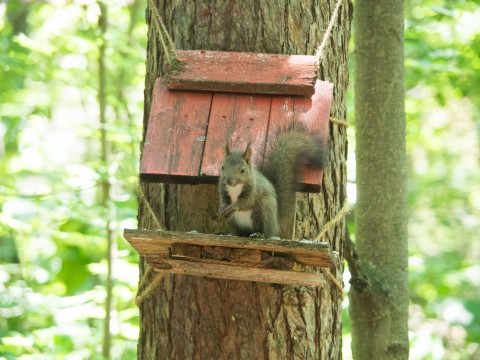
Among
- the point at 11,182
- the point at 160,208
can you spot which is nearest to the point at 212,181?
the point at 160,208

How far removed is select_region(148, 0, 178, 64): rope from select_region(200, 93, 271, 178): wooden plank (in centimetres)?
25

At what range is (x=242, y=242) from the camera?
185 cm

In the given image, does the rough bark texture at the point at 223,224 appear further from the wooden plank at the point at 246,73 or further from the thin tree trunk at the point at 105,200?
the thin tree trunk at the point at 105,200

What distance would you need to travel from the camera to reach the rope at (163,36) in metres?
2.38

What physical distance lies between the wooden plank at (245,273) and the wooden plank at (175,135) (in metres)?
0.28

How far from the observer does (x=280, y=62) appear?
233cm

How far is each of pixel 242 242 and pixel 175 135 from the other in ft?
1.77

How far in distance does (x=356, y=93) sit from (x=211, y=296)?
1.34 m

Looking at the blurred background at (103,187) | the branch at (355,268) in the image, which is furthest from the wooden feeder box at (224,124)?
the blurred background at (103,187)

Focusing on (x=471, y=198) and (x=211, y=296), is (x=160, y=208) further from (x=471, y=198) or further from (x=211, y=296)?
(x=471, y=198)

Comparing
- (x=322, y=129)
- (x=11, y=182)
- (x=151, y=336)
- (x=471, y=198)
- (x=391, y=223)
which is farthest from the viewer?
(x=471, y=198)

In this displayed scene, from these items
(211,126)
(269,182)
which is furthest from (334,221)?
(211,126)

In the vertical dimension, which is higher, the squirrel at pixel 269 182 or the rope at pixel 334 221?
the squirrel at pixel 269 182

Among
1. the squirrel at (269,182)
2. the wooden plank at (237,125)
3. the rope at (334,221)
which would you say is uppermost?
the wooden plank at (237,125)
